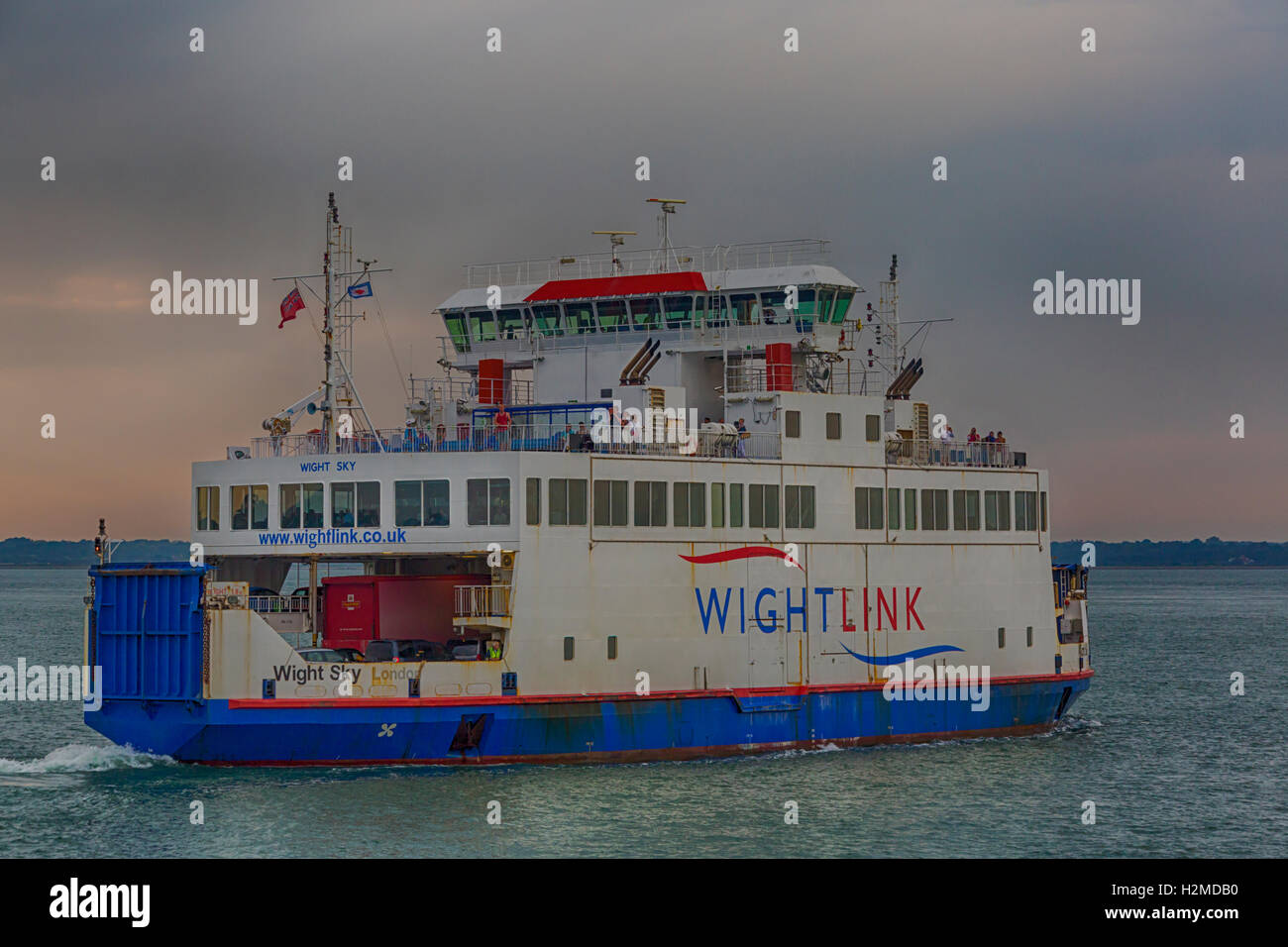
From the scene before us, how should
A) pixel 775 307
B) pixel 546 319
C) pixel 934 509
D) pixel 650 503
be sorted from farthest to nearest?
pixel 546 319
pixel 775 307
pixel 934 509
pixel 650 503

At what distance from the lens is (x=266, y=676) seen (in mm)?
33125

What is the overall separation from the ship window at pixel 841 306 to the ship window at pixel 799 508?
5.16m

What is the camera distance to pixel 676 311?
4191cm

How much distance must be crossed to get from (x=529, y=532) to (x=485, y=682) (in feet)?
9.91

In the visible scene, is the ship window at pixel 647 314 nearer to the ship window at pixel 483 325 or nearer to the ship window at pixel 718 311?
the ship window at pixel 718 311

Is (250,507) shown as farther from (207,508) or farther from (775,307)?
(775,307)

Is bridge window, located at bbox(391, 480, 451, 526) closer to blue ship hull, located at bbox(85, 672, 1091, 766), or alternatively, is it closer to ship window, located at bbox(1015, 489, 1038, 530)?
blue ship hull, located at bbox(85, 672, 1091, 766)

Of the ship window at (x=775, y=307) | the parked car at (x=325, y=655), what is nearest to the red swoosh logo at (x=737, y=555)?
the ship window at (x=775, y=307)

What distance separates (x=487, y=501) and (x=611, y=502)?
8.66ft

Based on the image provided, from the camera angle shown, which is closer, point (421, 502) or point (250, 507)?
point (421, 502)

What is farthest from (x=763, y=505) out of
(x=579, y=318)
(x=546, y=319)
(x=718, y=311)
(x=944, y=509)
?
(x=546, y=319)

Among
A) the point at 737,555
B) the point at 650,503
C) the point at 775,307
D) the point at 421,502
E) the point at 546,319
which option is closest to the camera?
the point at 421,502
